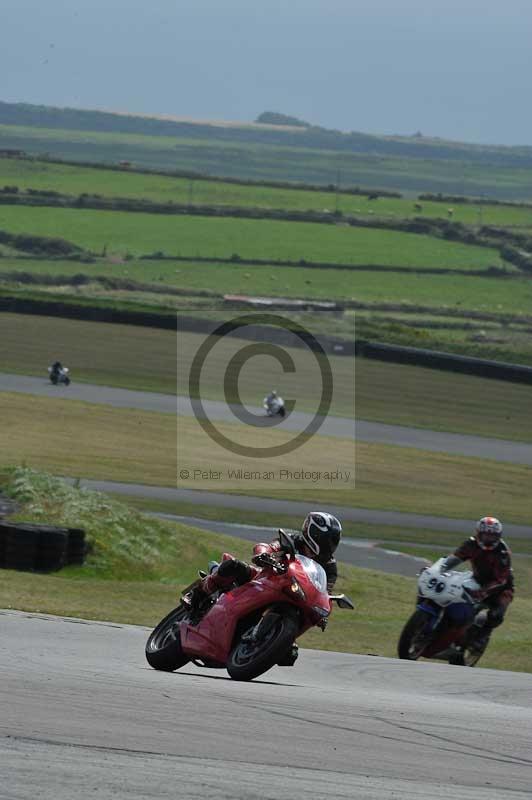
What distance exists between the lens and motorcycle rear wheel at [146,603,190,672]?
9359 millimetres

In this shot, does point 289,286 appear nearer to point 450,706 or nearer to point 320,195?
point 320,195

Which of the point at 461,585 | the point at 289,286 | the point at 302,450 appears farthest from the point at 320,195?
the point at 461,585

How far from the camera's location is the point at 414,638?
12.7 meters

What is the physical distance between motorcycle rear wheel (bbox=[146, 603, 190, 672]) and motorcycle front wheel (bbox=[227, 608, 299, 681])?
586 millimetres

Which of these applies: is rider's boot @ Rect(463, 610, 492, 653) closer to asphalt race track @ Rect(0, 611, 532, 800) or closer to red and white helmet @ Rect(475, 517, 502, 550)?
red and white helmet @ Rect(475, 517, 502, 550)

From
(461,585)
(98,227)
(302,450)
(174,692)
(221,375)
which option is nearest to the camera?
(174,692)

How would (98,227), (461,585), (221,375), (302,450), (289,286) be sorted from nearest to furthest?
(461,585), (302,450), (221,375), (289,286), (98,227)

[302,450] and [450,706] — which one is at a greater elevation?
[450,706]

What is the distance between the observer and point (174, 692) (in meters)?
7.73

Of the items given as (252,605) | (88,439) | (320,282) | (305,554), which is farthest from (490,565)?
(320,282)

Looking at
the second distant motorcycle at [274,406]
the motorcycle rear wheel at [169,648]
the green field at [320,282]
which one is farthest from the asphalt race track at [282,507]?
the green field at [320,282]

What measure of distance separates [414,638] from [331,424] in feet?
98.9

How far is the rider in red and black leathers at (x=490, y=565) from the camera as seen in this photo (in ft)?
42.6

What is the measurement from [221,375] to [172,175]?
9500 centimetres
